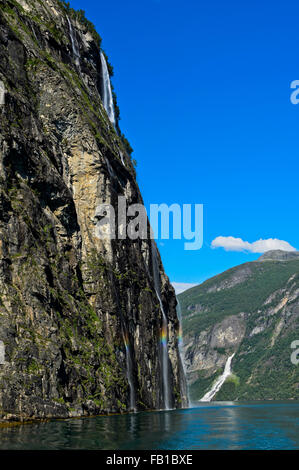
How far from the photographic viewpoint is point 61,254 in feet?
147

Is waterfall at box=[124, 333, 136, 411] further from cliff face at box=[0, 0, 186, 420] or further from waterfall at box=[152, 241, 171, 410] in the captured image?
waterfall at box=[152, 241, 171, 410]

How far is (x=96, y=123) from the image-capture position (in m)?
61.0

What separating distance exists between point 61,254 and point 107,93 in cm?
4435

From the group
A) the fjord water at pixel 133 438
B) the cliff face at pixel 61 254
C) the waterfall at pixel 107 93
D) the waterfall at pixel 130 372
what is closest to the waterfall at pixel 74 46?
the cliff face at pixel 61 254

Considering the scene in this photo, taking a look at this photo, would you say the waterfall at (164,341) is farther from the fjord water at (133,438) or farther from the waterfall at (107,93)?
the fjord water at (133,438)

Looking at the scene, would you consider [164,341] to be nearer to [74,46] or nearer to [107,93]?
[107,93]

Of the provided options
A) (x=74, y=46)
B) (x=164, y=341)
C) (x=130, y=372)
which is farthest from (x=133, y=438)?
(x=74, y=46)

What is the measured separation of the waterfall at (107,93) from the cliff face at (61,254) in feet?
29.9

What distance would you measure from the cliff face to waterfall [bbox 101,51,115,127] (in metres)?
9.11

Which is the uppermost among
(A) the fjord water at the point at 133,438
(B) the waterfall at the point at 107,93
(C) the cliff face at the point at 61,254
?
(B) the waterfall at the point at 107,93

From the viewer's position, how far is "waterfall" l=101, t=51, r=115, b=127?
3135 inches

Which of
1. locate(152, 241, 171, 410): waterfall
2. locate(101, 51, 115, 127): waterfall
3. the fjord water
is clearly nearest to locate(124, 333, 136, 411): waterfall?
locate(152, 241, 171, 410): waterfall

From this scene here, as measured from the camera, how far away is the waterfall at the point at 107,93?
Result: 7962 cm
